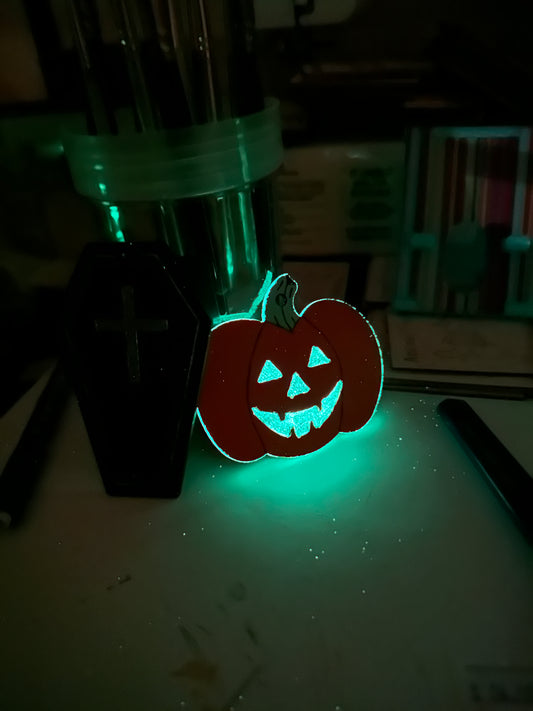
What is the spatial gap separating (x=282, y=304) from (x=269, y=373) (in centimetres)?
6

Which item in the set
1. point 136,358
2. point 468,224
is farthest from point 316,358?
point 468,224

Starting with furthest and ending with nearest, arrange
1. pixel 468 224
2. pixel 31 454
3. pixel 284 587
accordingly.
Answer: pixel 468 224 < pixel 31 454 < pixel 284 587

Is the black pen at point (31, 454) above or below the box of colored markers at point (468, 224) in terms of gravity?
below

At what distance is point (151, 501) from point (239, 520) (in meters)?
0.08

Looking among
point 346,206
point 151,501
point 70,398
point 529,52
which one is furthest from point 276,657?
point 529,52

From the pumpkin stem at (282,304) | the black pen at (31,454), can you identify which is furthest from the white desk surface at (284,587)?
the pumpkin stem at (282,304)

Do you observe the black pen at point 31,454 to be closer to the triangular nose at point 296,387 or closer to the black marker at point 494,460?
the triangular nose at point 296,387

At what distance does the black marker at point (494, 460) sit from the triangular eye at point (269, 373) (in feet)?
0.55

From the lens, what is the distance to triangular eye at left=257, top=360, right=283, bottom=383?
0.47 m

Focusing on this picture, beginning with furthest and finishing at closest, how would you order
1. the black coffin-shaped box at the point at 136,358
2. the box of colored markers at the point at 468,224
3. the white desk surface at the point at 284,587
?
the box of colored markers at the point at 468,224, the black coffin-shaped box at the point at 136,358, the white desk surface at the point at 284,587

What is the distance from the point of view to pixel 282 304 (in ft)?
1.52

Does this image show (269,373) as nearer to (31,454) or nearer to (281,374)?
(281,374)

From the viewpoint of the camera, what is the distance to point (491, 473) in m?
0.44

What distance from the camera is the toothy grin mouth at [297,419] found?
1.55ft
